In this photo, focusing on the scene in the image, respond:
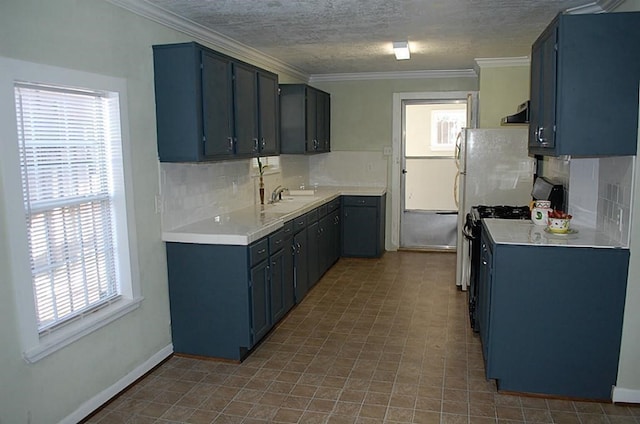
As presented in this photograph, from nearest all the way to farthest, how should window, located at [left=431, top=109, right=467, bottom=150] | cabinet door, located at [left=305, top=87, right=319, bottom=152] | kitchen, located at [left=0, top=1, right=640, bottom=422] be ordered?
1. kitchen, located at [left=0, top=1, right=640, bottom=422]
2. cabinet door, located at [left=305, top=87, right=319, bottom=152]
3. window, located at [left=431, top=109, right=467, bottom=150]

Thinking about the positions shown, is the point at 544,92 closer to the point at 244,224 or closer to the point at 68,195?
the point at 244,224

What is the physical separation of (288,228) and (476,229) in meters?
1.58

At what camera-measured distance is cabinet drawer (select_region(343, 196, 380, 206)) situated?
6.55 metres

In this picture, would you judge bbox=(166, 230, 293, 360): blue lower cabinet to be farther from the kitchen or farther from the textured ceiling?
the textured ceiling

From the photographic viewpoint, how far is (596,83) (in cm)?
287

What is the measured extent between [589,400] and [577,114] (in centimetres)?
170

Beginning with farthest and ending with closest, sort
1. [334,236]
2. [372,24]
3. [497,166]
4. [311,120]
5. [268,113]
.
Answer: [334,236], [311,120], [497,166], [268,113], [372,24]

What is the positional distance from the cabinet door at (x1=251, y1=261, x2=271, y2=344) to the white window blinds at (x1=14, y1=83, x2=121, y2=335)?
92 centimetres

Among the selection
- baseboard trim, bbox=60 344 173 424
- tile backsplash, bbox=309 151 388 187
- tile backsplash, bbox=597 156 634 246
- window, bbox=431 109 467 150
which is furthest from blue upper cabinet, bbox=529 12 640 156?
tile backsplash, bbox=309 151 388 187

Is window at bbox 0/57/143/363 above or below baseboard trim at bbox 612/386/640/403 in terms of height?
above

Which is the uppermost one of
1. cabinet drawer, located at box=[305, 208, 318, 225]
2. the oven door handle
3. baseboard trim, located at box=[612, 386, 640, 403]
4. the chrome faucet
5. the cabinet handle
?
the cabinet handle

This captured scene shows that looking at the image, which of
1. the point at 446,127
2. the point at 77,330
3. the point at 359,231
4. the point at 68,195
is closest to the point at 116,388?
the point at 77,330

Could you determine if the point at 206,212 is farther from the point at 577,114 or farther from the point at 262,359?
the point at 577,114

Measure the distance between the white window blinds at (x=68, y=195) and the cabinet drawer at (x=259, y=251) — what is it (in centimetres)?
90
